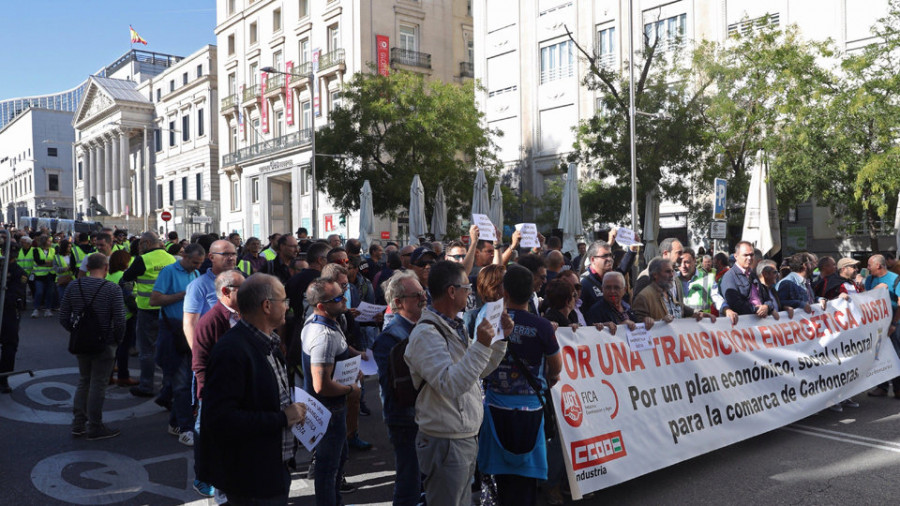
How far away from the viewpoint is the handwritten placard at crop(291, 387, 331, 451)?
150 inches

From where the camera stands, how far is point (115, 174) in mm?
74625

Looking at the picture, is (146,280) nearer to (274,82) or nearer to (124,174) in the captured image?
(274,82)

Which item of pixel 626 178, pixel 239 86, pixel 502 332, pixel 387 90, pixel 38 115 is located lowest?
pixel 502 332

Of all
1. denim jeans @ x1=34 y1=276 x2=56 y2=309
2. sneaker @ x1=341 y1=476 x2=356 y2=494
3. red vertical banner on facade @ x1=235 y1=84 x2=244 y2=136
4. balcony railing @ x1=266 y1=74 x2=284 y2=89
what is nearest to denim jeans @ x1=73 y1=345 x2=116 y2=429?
sneaker @ x1=341 y1=476 x2=356 y2=494

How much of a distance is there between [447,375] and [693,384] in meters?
3.37

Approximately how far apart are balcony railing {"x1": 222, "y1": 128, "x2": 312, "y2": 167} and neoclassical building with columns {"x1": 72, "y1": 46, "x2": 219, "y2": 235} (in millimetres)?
4051

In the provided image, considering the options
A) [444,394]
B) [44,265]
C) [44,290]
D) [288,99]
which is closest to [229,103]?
[288,99]

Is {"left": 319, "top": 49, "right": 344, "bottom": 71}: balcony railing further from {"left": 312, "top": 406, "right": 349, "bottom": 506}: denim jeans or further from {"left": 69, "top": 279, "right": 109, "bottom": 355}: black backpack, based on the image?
{"left": 312, "top": 406, "right": 349, "bottom": 506}: denim jeans

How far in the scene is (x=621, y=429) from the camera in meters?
5.25

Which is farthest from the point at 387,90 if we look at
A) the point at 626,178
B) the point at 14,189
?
the point at 14,189

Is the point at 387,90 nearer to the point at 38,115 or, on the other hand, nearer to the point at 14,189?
the point at 38,115

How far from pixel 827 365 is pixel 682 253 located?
6.86 feet

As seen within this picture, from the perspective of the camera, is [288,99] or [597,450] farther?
[288,99]

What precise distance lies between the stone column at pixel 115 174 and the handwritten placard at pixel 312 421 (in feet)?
251
